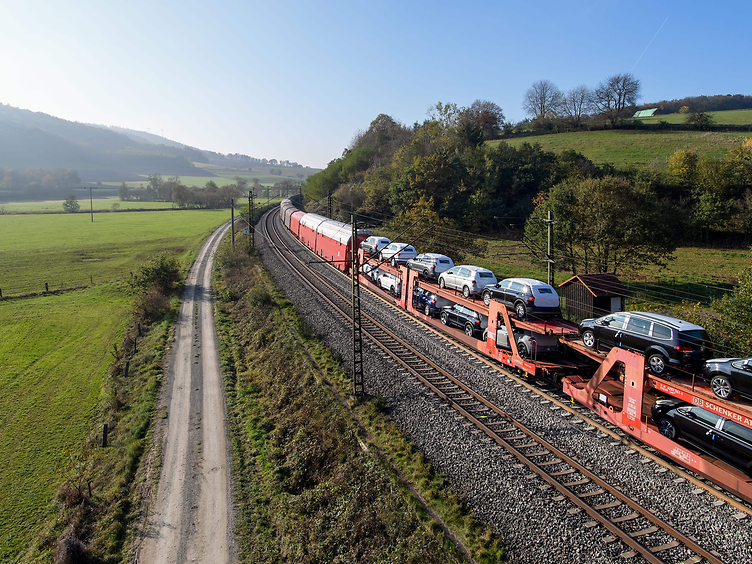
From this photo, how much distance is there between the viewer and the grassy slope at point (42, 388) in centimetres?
1560

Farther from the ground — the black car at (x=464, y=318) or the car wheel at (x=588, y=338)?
the car wheel at (x=588, y=338)

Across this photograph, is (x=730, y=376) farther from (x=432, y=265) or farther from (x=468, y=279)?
(x=432, y=265)

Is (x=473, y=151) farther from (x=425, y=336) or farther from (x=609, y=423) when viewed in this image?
(x=609, y=423)

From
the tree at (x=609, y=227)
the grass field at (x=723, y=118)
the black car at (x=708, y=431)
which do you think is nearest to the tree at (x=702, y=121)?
the grass field at (x=723, y=118)

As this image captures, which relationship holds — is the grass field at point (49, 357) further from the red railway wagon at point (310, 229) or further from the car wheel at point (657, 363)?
the car wheel at point (657, 363)

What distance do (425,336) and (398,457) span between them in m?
10.7

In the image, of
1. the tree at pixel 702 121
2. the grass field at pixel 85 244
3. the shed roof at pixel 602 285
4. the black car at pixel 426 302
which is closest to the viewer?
the shed roof at pixel 602 285

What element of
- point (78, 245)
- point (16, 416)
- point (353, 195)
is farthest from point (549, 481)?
point (78, 245)

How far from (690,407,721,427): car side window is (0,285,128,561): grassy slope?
65.8ft

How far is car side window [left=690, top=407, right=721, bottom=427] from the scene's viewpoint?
11359 mm

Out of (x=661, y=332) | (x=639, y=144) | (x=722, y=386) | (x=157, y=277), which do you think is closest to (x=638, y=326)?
(x=661, y=332)

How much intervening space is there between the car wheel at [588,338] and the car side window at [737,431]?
5.01m

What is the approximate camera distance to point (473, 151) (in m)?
60.7

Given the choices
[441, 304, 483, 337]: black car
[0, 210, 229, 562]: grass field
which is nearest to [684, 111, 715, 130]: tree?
[441, 304, 483, 337]: black car
